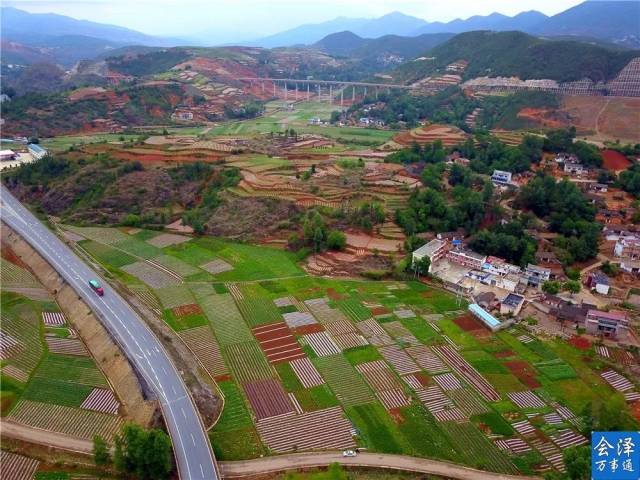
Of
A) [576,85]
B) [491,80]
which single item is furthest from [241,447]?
[491,80]

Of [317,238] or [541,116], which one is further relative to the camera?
[541,116]

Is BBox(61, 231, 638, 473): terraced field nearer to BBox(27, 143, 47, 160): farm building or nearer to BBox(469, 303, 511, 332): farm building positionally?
BBox(469, 303, 511, 332): farm building

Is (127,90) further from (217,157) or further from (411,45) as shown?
(411,45)

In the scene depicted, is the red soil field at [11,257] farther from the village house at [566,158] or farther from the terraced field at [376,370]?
the village house at [566,158]

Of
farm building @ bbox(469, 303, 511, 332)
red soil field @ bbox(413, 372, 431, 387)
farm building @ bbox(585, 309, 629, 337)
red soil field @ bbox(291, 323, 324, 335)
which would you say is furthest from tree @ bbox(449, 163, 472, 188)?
red soil field @ bbox(413, 372, 431, 387)

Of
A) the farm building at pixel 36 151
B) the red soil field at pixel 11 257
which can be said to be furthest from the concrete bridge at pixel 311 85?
the red soil field at pixel 11 257

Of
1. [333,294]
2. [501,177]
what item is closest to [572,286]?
[333,294]

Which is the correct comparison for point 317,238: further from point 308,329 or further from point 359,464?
point 359,464
